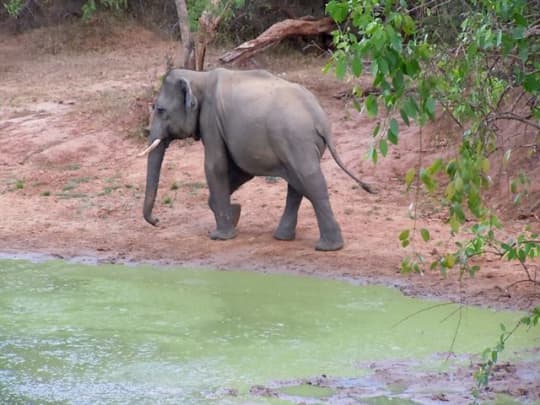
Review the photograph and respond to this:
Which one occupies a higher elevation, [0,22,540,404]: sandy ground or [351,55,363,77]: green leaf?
[351,55,363,77]: green leaf

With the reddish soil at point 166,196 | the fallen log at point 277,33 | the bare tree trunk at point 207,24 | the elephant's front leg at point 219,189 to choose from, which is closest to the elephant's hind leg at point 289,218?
the reddish soil at point 166,196

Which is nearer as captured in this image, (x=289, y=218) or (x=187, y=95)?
(x=187, y=95)

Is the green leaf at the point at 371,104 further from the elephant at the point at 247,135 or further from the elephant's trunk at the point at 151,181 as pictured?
the elephant's trunk at the point at 151,181

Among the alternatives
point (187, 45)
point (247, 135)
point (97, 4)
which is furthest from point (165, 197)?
point (97, 4)

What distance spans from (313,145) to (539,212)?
2.55m

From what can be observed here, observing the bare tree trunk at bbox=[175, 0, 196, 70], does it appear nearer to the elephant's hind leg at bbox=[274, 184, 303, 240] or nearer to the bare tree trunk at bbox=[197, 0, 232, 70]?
the bare tree trunk at bbox=[197, 0, 232, 70]

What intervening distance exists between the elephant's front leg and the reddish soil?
0.45 feet

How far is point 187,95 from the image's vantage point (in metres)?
11.1

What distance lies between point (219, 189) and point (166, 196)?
6.47ft

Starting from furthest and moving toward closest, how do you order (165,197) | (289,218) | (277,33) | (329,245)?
(277,33) → (165,197) → (289,218) → (329,245)

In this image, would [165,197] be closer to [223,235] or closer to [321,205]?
[223,235]

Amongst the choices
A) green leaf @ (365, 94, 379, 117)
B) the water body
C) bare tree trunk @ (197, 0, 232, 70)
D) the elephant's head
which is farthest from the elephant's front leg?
green leaf @ (365, 94, 379, 117)

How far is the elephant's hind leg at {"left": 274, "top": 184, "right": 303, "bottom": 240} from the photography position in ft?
36.9

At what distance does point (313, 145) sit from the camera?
35.3 ft
